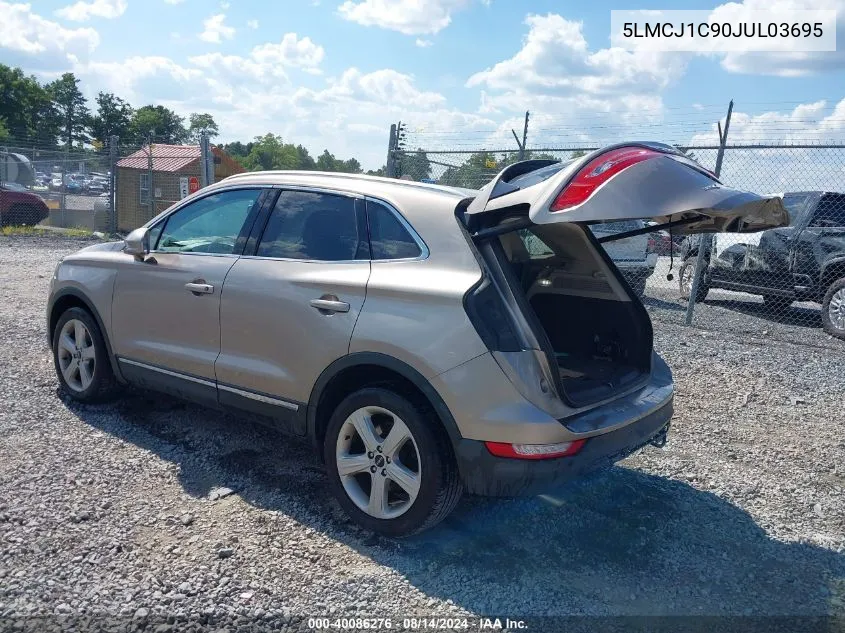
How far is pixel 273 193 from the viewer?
13.8 ft

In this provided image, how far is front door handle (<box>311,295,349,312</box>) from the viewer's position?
11.7 feet

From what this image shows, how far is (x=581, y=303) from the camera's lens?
4.25m

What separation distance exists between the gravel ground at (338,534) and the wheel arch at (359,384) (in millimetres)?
505

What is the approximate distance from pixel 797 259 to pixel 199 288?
8675 mm

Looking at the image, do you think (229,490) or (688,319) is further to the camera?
(688,319)

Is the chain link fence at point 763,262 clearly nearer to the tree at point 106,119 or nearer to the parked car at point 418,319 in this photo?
the parked car at point 418,319

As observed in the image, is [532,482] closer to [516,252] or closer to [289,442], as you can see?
[516,252]

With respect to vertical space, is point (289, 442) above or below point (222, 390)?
below

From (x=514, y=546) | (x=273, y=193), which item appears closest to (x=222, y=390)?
(x=273, y=193)

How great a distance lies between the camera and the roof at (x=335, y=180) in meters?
3.71

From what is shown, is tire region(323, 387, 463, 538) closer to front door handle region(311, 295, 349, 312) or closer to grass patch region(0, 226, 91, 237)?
front door handle region(311, 295, 349, 312)

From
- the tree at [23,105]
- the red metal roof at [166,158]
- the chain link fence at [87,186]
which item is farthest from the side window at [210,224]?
the tree at [23,105]

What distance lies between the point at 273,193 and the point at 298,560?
Result: 2.07 metres

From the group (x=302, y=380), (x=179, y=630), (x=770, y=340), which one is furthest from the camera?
(x=770, y=340)
